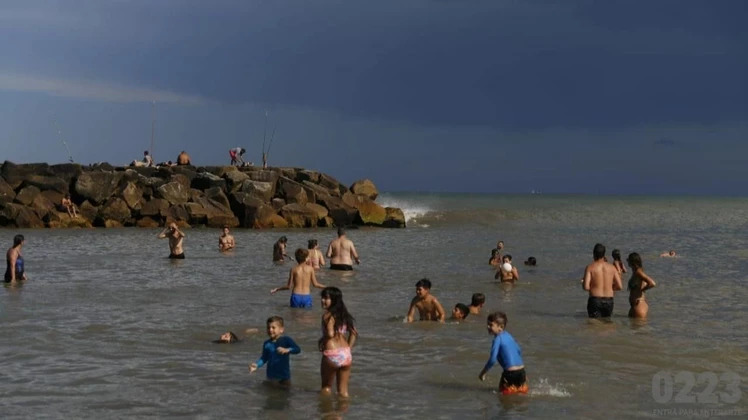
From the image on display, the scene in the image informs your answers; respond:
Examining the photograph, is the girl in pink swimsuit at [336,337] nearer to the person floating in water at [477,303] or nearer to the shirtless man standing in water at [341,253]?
the person floating in water at [477,303]

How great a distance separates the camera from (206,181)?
139 ft

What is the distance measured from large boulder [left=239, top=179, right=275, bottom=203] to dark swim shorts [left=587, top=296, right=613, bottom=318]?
27.9m

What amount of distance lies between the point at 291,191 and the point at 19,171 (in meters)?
13.5

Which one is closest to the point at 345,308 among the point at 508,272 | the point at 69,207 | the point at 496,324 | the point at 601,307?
the point at 496,324

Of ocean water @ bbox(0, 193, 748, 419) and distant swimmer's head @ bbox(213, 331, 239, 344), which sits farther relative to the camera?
distant swimmer's head @ bbox(213, 331, 239, 344)

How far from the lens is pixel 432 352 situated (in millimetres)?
12258

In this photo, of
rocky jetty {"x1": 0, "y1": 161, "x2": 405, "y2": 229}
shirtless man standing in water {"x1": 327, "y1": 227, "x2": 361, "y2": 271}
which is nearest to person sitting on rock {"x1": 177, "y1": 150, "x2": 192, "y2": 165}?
rocky jetty {"x1": 0, "y1": 161, "x2": 405, "y2": 229}

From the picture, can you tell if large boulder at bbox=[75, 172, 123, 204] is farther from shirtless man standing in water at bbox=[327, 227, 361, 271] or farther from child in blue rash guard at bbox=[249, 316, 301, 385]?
child in blue rash guard at bbox=[249, 316, 301, 385]

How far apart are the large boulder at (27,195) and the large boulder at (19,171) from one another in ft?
3.53

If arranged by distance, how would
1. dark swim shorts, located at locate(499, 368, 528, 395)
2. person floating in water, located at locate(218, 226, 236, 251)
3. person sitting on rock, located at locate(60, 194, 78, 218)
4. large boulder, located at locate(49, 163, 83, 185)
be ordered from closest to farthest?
dark swim shorts, located at locate(499, 368, 528, 395) < person floating in water, located at locate(218, 226, 236, 251) < person sitting on rock, located at locate(60, 194, 78, 218) < large boulder, located at locate(49, 163, 83, 185)

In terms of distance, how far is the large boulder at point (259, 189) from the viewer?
41.3 m

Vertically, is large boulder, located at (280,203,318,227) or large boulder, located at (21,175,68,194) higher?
large boulder, located at (21,175,68,194)

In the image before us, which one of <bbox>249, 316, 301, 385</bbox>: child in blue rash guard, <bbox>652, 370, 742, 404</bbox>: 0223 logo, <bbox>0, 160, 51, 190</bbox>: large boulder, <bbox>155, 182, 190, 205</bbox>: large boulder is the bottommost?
<bbox>652, 370, 742, 404</bbox>: 0223 logo

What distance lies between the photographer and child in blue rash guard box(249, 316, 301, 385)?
9438mm
